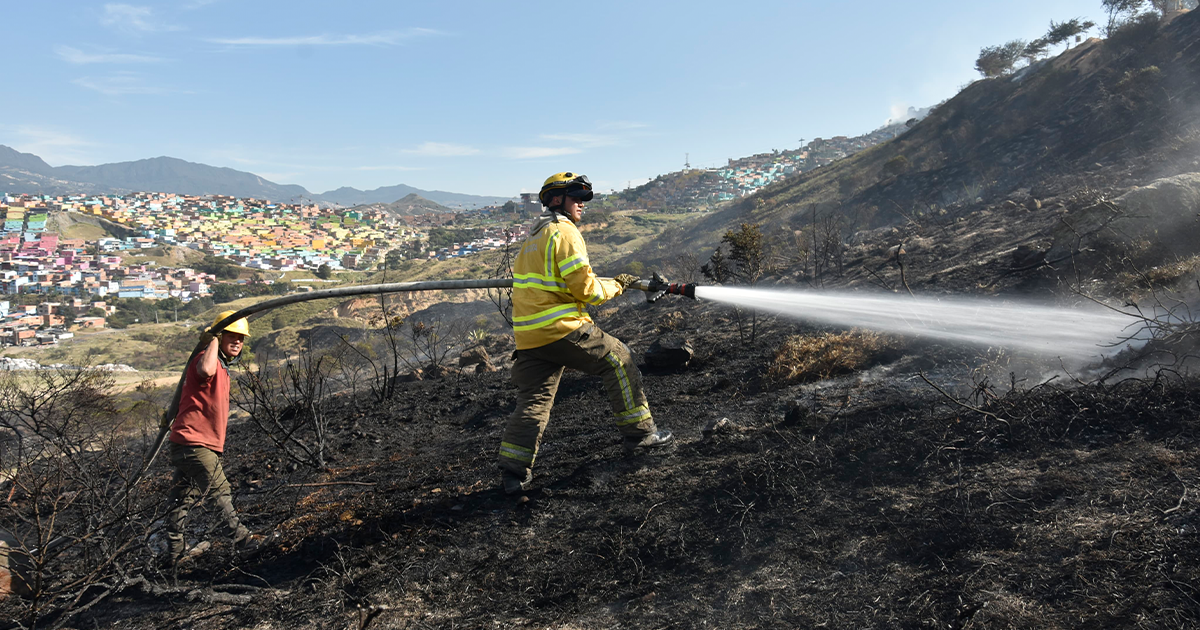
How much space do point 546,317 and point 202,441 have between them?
80.8 inches

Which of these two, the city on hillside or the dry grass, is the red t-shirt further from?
the city on hillside

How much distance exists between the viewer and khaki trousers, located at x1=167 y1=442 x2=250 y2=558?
3.24m

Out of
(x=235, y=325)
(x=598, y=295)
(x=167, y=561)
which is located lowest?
(x=167, y=561)

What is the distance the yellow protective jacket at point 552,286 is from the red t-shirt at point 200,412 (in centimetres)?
176

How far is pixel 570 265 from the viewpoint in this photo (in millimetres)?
3428

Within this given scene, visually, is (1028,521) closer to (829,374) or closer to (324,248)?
(829,374)

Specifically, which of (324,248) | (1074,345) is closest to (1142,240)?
(1074,345)

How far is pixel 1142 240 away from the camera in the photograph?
21.4 feet

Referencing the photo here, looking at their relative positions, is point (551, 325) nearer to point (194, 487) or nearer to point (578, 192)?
point (578, 192)

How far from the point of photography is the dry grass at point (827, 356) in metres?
5.40

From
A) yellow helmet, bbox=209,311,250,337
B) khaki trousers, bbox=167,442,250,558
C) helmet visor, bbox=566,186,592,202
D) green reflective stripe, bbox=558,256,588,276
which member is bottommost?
khaki trousers, bbox=167,442,250,558

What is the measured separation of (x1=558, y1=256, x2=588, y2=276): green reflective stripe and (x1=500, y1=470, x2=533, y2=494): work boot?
1.26m

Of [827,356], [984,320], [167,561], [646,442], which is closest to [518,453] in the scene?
[646,442]

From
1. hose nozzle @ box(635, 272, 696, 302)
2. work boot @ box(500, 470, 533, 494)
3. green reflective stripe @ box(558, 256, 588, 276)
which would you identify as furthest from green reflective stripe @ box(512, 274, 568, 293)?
work boot @ box(500, 470, 533, 494)
